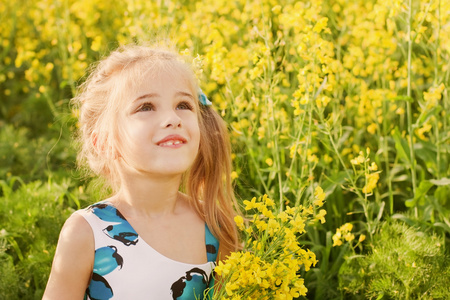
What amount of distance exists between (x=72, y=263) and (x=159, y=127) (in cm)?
47

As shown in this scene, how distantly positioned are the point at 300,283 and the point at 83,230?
661 mm

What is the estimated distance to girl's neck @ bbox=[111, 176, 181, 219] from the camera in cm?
195

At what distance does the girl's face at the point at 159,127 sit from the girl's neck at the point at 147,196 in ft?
0.18

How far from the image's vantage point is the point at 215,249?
2025 millimetres

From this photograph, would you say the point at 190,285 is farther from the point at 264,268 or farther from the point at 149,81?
the point at 149,81

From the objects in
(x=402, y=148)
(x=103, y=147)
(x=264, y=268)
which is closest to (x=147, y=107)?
(x=103, y=147)

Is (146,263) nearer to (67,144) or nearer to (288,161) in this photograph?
(288,161)

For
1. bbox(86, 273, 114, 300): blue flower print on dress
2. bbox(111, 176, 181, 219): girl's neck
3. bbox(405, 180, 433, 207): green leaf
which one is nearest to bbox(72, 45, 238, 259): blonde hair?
bbox(111, 176, 181, 219): girl's neck

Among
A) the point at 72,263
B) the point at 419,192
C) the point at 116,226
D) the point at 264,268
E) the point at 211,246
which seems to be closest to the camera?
the point at 264,268

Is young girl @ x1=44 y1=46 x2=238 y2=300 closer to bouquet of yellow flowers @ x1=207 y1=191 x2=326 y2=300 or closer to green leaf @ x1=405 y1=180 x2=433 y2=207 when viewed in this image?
bouquet of yellow flowers @ x1=207 y1=191 x2=326 y2=300

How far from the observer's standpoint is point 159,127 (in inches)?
72.1

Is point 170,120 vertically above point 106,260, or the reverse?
point 170,120

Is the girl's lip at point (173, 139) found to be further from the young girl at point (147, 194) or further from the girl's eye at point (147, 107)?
the girl's eye at point (147, 107)

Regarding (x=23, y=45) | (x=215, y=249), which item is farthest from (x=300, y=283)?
(x=23, y=45)
